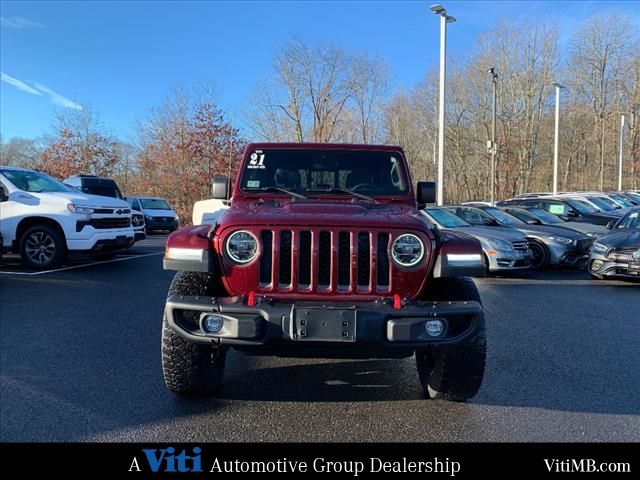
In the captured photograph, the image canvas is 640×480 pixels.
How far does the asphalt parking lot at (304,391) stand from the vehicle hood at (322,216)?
1.31m

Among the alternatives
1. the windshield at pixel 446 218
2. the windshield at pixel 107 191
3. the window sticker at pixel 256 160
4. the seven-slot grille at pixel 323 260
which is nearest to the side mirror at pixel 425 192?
the window sticker at pixel 256 160

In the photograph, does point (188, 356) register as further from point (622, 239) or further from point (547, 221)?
point (547, 221)

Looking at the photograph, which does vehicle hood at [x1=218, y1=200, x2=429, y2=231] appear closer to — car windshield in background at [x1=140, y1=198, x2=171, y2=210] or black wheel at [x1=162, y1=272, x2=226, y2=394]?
black wheel at [x1=162, y1=272, x2=226, y2=394]

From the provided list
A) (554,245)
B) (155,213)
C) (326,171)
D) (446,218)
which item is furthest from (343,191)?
(155,213)

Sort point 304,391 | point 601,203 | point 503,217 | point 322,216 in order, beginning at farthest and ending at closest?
1. point 601,203
2. point 503,217
3. point 304,391
4. point 322,216

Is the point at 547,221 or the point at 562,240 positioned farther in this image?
the point at 547,221

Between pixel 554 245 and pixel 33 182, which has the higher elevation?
pixel 33 182

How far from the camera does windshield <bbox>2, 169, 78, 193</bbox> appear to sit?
9398mm

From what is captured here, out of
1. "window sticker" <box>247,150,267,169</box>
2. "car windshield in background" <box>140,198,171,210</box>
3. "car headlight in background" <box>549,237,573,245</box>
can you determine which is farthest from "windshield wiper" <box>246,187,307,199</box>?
"car windshield in background" <box>140,198,171,210</box>

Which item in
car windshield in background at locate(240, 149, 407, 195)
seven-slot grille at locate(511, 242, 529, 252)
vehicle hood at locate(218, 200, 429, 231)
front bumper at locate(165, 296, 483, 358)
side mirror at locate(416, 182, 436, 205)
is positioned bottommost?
seven-slot grille at locate(511, 242, 529, 252)

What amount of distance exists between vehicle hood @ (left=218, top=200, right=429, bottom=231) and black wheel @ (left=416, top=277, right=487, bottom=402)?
18.1 inches

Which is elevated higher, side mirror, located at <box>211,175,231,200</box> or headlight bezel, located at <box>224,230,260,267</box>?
side mirror, located at <box>211,175,231,200</box>

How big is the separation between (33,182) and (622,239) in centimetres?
1096

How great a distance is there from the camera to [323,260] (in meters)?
3.19
